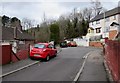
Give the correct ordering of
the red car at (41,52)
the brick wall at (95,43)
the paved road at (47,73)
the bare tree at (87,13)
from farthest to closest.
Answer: the bare tree at (87,13), the brick wall at (95,43), the red car at (41,52), the paved road at (47,73)

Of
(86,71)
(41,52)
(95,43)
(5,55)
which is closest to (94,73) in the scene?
(86,71)

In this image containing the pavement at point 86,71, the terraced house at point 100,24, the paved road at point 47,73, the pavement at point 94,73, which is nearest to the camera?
the paved road at point 47,73

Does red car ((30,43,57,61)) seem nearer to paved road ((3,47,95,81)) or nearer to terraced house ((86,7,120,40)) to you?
paved road ((3,47,95,81))

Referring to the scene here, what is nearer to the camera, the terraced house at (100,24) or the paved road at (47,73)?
the paved road at (47,73)

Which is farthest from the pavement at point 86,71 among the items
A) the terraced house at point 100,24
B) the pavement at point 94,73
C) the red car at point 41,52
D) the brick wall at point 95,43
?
the terraced house at point 100,24

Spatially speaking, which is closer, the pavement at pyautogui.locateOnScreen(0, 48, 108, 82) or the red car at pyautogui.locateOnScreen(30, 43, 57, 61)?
the pavement at pyautogui.locateOnScreen(0, 48, 108, 82)

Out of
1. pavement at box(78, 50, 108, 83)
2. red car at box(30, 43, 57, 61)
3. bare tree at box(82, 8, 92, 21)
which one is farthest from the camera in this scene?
bare tree at box(82, 8, 92, 21)

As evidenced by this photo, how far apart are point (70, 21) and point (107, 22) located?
2352cm

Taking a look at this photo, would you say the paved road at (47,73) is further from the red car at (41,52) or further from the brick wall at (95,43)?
the brick wall at (95,43)

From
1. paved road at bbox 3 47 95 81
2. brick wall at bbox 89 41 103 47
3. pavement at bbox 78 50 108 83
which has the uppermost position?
brick wall at bbox 89 41 103 47

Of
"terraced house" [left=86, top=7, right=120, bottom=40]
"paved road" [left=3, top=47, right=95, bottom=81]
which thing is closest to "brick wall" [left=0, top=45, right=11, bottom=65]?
"paved road" [left=3, top=47, right=95, bottom=81]

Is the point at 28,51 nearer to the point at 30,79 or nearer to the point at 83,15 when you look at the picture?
the point at 30,79

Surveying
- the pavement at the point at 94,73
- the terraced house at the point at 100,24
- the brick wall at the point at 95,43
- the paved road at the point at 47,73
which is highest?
the terraced house at the point at 100,24

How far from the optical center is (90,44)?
65.4 m
